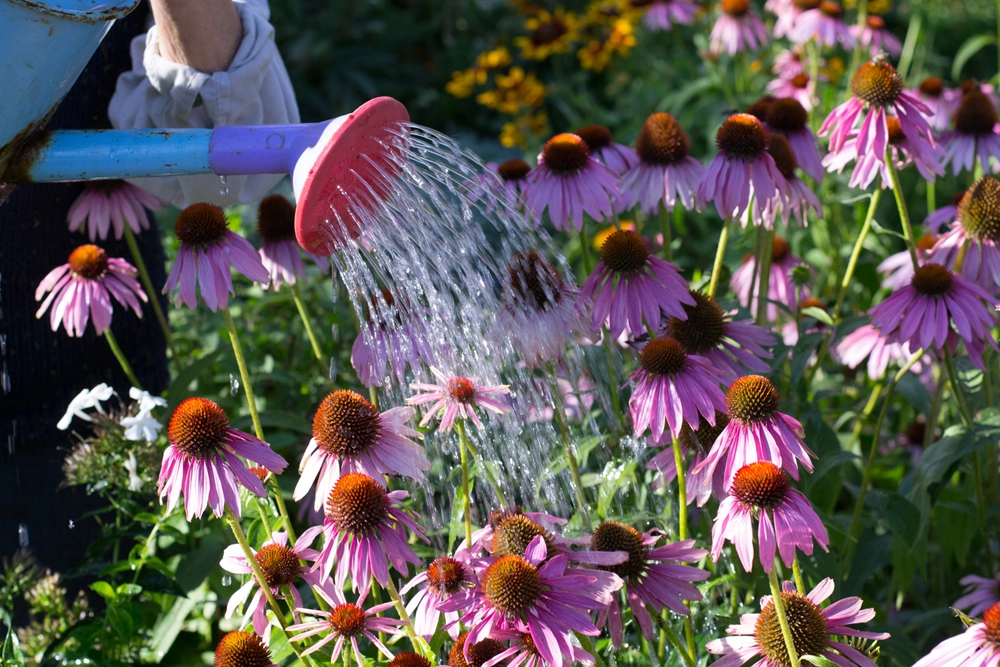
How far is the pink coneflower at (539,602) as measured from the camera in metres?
1.01

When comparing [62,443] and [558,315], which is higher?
[558,315]

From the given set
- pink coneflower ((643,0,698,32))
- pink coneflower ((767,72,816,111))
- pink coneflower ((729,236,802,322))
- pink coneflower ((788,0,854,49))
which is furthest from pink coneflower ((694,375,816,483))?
pink coneflower ((643,0,698,32))

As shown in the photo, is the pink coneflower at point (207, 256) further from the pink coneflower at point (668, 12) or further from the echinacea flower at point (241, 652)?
the pink coneflower at point (668, 12)

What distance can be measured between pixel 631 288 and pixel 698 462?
0.25 m

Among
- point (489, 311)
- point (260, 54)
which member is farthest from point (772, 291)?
point (260, 54)

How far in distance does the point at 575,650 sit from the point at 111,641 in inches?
33.5

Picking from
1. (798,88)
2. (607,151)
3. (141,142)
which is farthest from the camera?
(798,88)

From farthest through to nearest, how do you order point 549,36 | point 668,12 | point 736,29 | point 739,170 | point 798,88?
1. point 549,36
2. point 668,12
3. point 736,29
4. point 798,88
5. point 739,170

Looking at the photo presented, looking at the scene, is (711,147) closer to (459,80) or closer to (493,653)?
(459,80)

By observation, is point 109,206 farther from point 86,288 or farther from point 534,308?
point 534,308

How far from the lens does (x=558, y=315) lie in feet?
4.64

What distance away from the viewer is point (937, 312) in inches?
57.5

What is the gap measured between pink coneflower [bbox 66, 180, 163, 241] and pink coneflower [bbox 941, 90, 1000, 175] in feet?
4.72

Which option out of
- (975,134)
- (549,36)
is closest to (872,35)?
(549,36)
